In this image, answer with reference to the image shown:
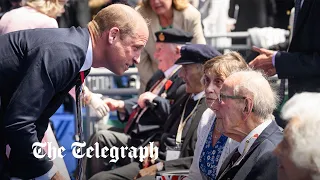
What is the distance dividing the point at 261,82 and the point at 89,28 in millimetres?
982

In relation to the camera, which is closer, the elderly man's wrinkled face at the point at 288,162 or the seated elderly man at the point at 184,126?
the elderly man's wrinkled face at the point at 288,162

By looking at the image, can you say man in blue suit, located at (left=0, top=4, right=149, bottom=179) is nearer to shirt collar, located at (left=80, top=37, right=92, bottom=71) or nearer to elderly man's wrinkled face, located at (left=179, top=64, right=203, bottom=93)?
shirt collar, located at (left=80, top=37, right=92, bottom=71)

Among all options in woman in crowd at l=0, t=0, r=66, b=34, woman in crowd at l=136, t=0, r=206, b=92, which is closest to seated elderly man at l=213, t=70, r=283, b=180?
woman in crowd at l=0, t=0, r=66, b=34

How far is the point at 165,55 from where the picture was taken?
6883 mm

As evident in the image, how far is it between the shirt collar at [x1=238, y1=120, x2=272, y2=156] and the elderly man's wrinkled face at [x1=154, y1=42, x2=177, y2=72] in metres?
2.55

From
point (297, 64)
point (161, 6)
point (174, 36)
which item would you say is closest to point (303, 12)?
point (297, 64)

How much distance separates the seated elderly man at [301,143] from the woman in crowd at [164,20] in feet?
13.5

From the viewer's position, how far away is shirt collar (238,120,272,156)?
4.21 meters

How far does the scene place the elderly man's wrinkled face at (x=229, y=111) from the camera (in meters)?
4.29

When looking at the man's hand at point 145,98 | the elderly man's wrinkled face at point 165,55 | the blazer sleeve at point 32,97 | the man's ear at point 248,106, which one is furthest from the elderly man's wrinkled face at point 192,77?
the blazer sleeve at point 32,97

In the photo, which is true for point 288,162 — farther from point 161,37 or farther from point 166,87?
point 161,37

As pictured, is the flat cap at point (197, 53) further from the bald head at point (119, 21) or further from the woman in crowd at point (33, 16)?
the bald head at point (119, 21)

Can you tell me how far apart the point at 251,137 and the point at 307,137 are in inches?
44.7

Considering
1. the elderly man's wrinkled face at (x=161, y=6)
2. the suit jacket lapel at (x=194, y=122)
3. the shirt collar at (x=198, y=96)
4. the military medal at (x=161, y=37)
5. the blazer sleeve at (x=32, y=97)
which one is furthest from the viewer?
the elderly man's wrinkled face at (x=161, y=6)
